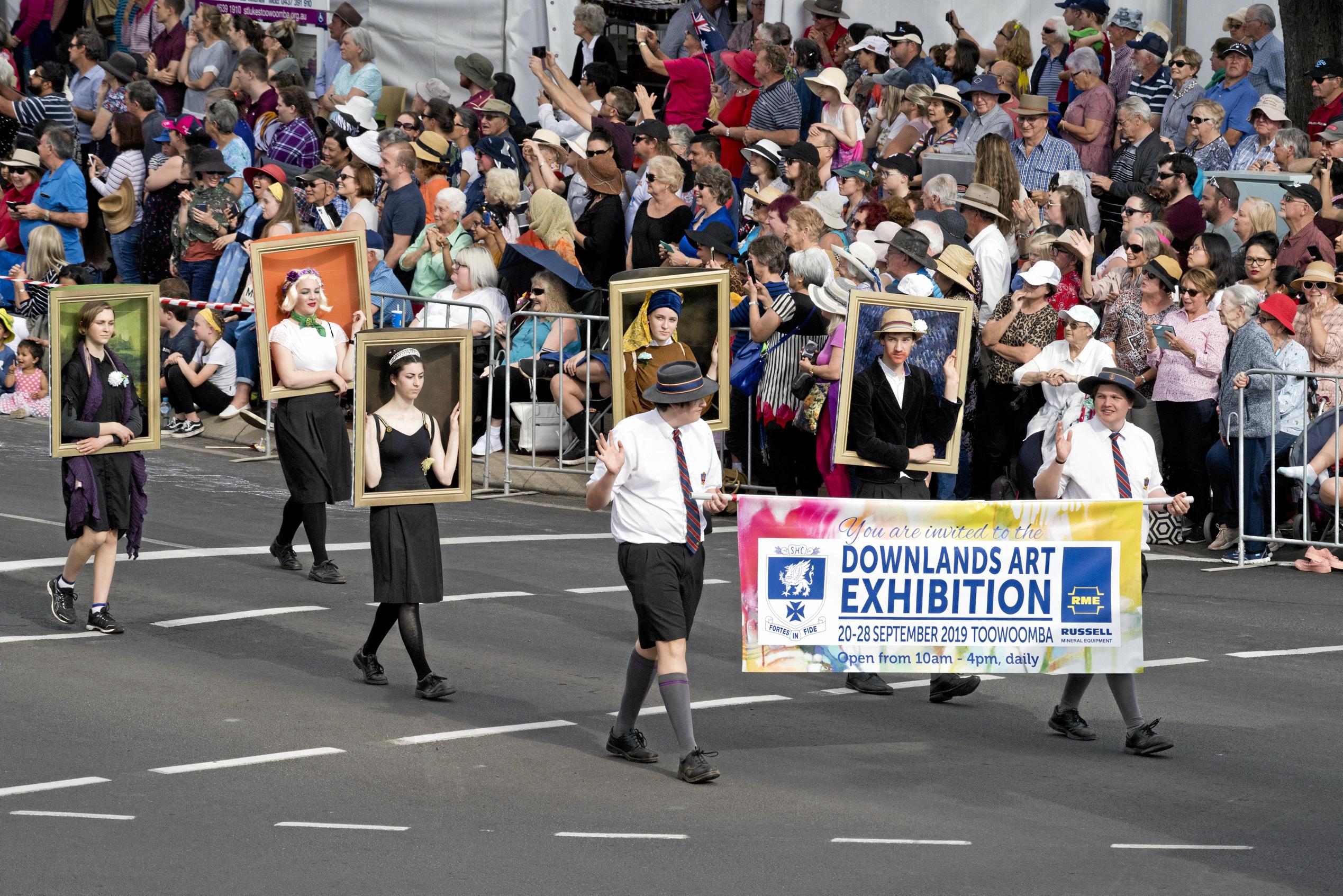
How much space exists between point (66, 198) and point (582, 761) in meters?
14.5

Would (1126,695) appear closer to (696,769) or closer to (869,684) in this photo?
(869,684)

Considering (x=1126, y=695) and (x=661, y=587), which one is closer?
(x=661, y=587)

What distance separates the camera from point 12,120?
23.7m

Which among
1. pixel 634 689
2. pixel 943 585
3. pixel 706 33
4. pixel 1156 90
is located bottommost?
pixel 634 689

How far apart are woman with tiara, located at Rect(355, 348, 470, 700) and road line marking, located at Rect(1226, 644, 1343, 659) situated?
186 inches

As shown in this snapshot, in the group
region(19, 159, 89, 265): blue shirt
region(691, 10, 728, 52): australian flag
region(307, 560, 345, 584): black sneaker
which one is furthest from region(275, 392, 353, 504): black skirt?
region(691, 10, 728, 52): australian flag

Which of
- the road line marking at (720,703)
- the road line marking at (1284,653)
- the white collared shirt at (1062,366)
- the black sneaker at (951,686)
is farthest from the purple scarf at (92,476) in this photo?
the road line marking at (1284,653)

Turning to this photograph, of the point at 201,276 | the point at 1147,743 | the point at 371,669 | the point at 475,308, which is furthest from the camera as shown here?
the point at 201,276

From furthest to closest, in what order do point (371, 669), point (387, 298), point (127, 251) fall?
point (127, 251)
point (387, 298)
point (371, 669)

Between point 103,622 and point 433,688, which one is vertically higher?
point 103,622

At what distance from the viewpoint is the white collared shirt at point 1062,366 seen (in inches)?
564

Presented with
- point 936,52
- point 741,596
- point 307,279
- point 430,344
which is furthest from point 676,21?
point 741,596

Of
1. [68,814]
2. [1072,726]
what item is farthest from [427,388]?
[1072,726]

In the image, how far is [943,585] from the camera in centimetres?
974
